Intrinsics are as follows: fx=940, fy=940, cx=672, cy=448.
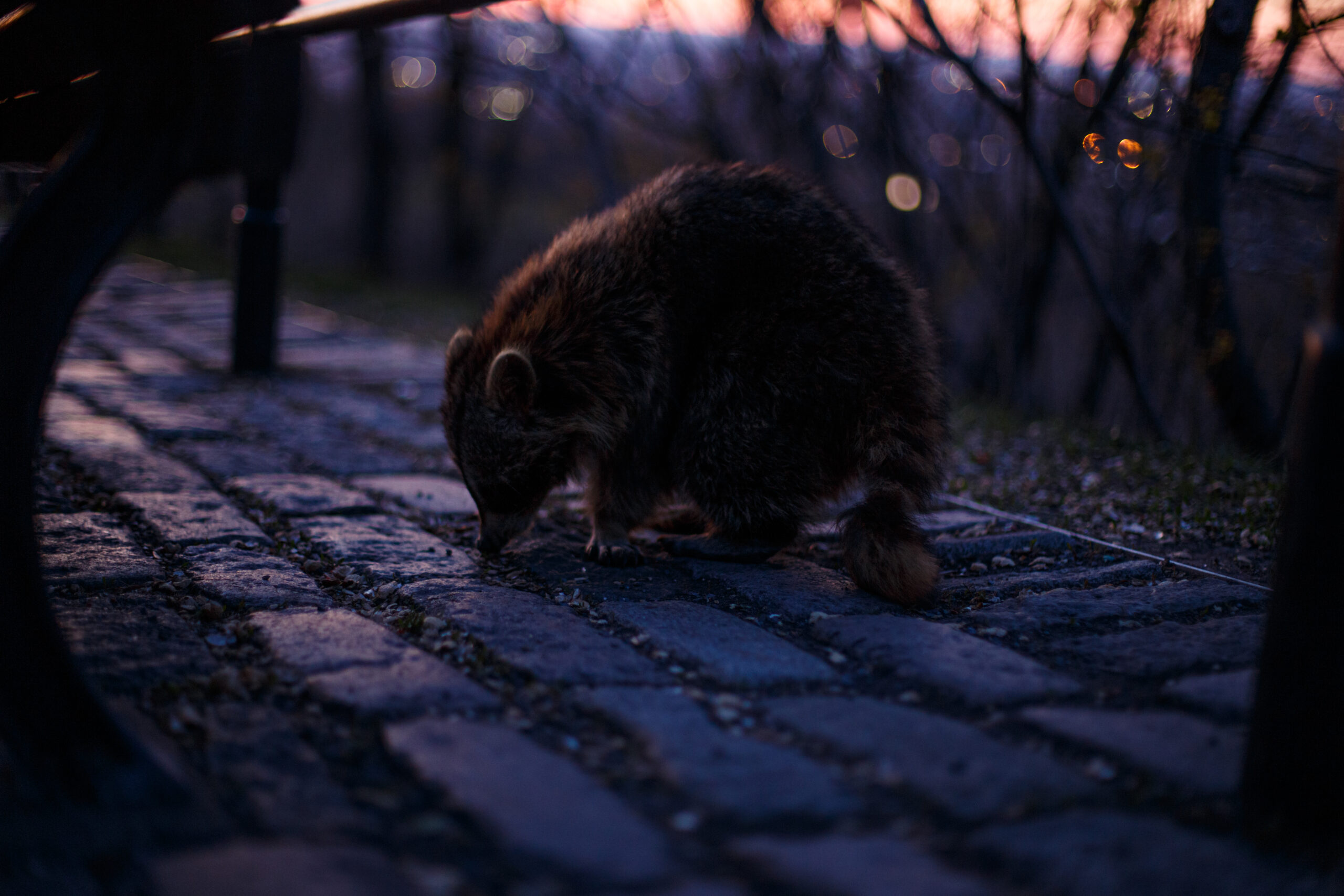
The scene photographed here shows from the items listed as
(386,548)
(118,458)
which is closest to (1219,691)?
(386,548)

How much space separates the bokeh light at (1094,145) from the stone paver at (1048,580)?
372cm

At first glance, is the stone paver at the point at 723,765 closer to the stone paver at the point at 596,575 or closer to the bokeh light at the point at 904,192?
the stone paver at the point at 596,575

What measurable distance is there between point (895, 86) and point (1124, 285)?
2.63 m

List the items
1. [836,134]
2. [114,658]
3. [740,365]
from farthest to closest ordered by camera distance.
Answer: [836,134] → [740,365] → [114,658]

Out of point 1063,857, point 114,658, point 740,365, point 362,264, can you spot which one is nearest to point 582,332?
point 740,365

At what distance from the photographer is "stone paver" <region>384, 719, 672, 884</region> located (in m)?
1.66

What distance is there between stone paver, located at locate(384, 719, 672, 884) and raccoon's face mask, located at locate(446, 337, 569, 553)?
1593mm

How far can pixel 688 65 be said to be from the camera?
10.1 m

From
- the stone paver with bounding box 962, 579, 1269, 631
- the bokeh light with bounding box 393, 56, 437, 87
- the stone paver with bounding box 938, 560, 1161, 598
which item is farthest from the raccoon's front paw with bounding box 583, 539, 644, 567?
the bokeh light with bounding box 393, 56, 437, 87

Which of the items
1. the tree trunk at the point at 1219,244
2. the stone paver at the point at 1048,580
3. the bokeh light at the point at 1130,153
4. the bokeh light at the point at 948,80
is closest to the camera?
the stone paver at the point at 1048,580

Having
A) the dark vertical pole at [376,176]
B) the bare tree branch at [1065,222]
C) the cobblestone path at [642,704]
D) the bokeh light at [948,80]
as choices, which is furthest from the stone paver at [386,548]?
the dark vertical pole at [376,176]

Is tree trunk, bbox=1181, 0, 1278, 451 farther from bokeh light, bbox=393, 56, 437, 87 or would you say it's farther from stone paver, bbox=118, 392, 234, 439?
bokeh light, bbox=393, 56, 437, 87

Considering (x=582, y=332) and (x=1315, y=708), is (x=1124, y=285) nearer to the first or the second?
(x=582, y=332)

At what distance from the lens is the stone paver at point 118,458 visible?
4121 millimetres
